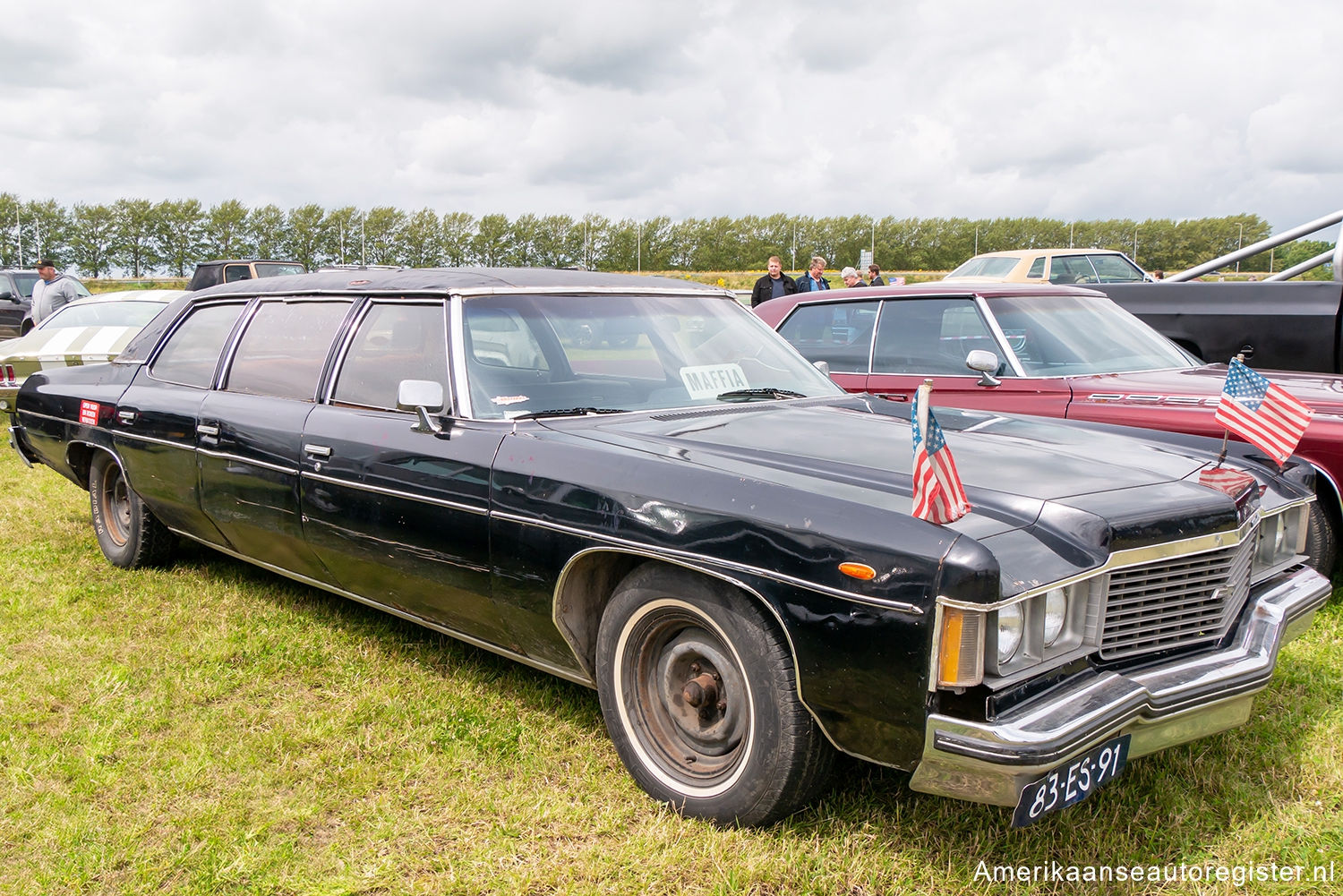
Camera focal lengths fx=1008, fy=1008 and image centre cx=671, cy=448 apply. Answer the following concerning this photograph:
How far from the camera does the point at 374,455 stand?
11.6 ft

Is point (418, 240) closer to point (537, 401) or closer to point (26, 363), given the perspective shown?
point (26, 363)

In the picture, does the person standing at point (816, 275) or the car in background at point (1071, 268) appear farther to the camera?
→ the car in background at point (1071, 268)

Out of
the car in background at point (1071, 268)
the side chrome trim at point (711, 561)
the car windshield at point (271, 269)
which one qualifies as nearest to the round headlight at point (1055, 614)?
the side chrome trim at point (711, 561)

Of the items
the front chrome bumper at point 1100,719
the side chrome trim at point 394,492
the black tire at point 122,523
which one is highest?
the side chrome trim at point 394,492

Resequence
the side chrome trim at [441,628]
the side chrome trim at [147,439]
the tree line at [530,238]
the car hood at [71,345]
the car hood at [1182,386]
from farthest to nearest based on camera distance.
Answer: the tree line at [530,238] → the car hood at [71,345] → the car hood at [1182,386] → the side chrome trim at [147,439] → the side chrome trim at [441,628]

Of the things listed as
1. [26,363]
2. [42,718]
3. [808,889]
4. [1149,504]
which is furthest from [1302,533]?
[26,363]

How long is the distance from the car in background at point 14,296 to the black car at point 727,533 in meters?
16.5

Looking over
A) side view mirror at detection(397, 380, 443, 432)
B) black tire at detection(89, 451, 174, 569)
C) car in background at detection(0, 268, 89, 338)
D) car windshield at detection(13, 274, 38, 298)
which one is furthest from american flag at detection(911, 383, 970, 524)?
car windshield at detection(13, 274, 38, 298)

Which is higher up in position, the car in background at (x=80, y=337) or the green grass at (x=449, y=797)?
the car in background at (x=80, y=337)

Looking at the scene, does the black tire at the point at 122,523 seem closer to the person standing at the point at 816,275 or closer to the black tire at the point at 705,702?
the black tire at the point at 705,702

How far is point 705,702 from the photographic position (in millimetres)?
2742

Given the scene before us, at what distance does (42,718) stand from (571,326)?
91.5 inches

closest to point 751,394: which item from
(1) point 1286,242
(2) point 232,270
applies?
(1) point 1286,242

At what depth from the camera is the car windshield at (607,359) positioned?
345 cm
